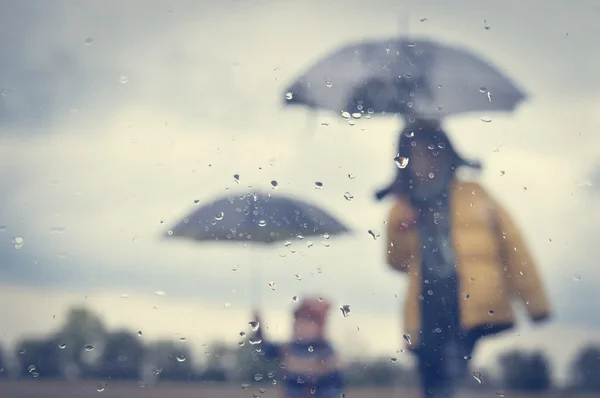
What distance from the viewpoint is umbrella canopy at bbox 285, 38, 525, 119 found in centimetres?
160

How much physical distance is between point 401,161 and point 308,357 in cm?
51

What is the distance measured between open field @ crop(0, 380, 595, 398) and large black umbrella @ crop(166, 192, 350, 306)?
0.27 m

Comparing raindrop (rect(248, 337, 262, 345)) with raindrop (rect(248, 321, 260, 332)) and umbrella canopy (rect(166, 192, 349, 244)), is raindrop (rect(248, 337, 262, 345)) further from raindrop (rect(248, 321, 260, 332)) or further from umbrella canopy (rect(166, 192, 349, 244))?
umbrella canopy (rect(166, 192, 349, 244))

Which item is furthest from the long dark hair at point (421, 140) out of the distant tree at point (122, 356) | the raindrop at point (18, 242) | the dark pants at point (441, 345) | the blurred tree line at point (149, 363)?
the raindrop at point (18, 242)

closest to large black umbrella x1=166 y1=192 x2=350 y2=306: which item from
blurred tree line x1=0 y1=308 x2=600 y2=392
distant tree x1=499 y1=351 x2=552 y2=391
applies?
blurred tree line x1=0 y1=308 x2=600 y2=392

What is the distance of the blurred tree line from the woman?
12 cm

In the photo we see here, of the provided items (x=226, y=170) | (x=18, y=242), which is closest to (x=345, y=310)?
(x=226, y=170)

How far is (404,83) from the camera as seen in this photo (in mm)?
1615

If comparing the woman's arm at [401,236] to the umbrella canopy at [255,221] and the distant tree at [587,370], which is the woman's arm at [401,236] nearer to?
the umbrella canopy at [255,221]

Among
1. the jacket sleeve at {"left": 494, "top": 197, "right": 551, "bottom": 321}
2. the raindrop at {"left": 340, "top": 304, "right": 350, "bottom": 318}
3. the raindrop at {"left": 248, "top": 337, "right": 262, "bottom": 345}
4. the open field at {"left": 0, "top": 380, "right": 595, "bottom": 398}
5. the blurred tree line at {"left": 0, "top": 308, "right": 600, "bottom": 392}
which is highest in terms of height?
the jacket sleeve at {"left": 494, "top": 197, "right": 551, "bottom": 321}

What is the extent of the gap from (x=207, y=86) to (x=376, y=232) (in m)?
0.54

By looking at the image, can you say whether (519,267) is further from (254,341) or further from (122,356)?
(122,356)

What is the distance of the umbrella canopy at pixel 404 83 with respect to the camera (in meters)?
1.60

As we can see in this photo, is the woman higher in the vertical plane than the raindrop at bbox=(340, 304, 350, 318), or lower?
higher
